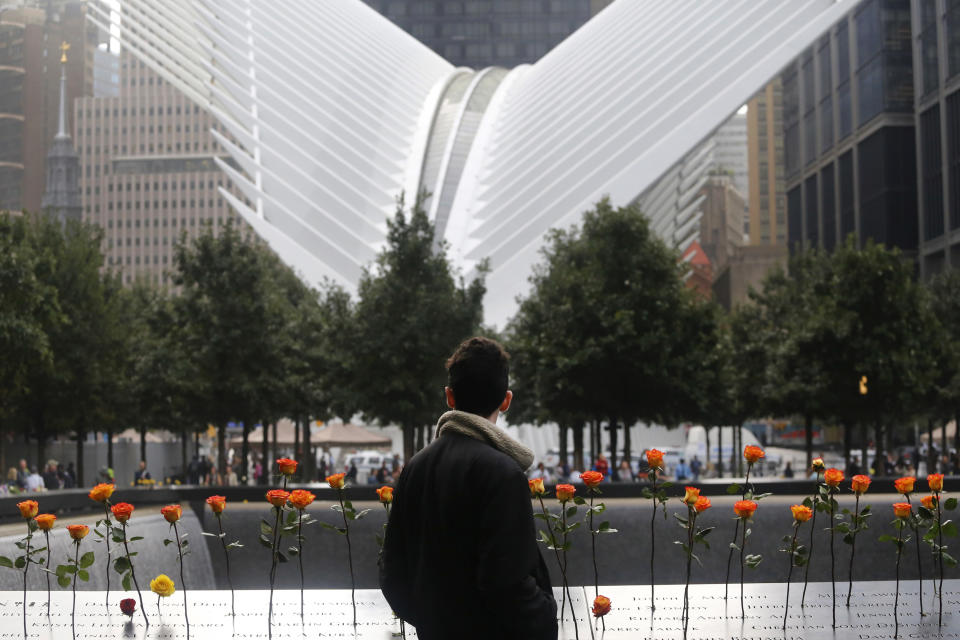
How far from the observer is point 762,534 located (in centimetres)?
1563

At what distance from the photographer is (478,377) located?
13.5 feet

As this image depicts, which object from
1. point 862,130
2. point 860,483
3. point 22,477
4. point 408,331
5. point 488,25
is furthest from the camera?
point 488,25

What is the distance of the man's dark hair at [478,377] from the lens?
4.11 metres

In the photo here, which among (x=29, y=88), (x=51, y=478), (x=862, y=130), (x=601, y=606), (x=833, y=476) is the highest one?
(x=29, y=88)

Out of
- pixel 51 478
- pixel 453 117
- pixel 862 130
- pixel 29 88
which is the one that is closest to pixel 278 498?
pixel 51 478

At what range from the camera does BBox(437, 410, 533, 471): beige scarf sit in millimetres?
4004

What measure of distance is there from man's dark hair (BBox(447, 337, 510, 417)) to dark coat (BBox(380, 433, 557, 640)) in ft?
0.48

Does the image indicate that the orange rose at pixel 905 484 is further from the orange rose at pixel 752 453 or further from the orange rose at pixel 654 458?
the orange rose at pixel 654 458

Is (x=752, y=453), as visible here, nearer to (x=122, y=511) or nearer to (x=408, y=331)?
(x=122, y=511)

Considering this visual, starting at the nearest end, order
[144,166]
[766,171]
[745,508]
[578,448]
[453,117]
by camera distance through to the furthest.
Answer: [745,508] → [578,448] → [453,117] → [766,171] → [144,166]

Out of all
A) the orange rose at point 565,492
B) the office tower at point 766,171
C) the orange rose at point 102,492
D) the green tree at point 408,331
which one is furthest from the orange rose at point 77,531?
the office tower at point 766,171

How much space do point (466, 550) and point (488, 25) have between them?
152 metres

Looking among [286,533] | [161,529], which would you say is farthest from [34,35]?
[286,533]

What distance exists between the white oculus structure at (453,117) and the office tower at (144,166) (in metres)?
101
